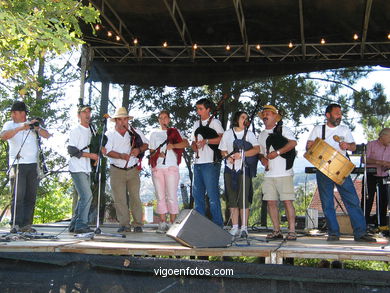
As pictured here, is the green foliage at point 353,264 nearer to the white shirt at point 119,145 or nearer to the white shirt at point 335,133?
the white shirt at point 335,133

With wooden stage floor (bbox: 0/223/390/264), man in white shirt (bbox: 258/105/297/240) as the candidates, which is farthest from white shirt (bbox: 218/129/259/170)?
wooden stage floor (bbox: 0/223/390/264)

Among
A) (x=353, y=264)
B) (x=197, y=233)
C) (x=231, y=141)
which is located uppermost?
(x=231, y=141)

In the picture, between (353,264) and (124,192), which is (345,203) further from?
(353,264)

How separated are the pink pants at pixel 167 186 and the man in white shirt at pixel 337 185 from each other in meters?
2.05

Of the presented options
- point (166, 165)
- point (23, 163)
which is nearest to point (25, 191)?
point (23, 163)

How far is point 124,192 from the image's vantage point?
24.2ft

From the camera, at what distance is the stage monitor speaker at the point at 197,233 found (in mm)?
4840

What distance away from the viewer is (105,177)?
32.1 feet

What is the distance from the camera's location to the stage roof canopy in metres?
8.33

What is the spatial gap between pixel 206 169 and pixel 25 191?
2.44m

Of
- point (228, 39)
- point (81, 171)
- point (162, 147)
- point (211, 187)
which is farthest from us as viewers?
point (228, 39)

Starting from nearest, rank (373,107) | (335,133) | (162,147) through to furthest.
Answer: (335,133)
(162,147)
(373,107)

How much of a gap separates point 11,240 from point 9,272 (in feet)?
2.66

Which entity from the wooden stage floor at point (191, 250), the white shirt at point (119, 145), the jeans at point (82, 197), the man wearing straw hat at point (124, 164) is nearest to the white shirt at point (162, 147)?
the man wearing straw hat at point (124, 164)
